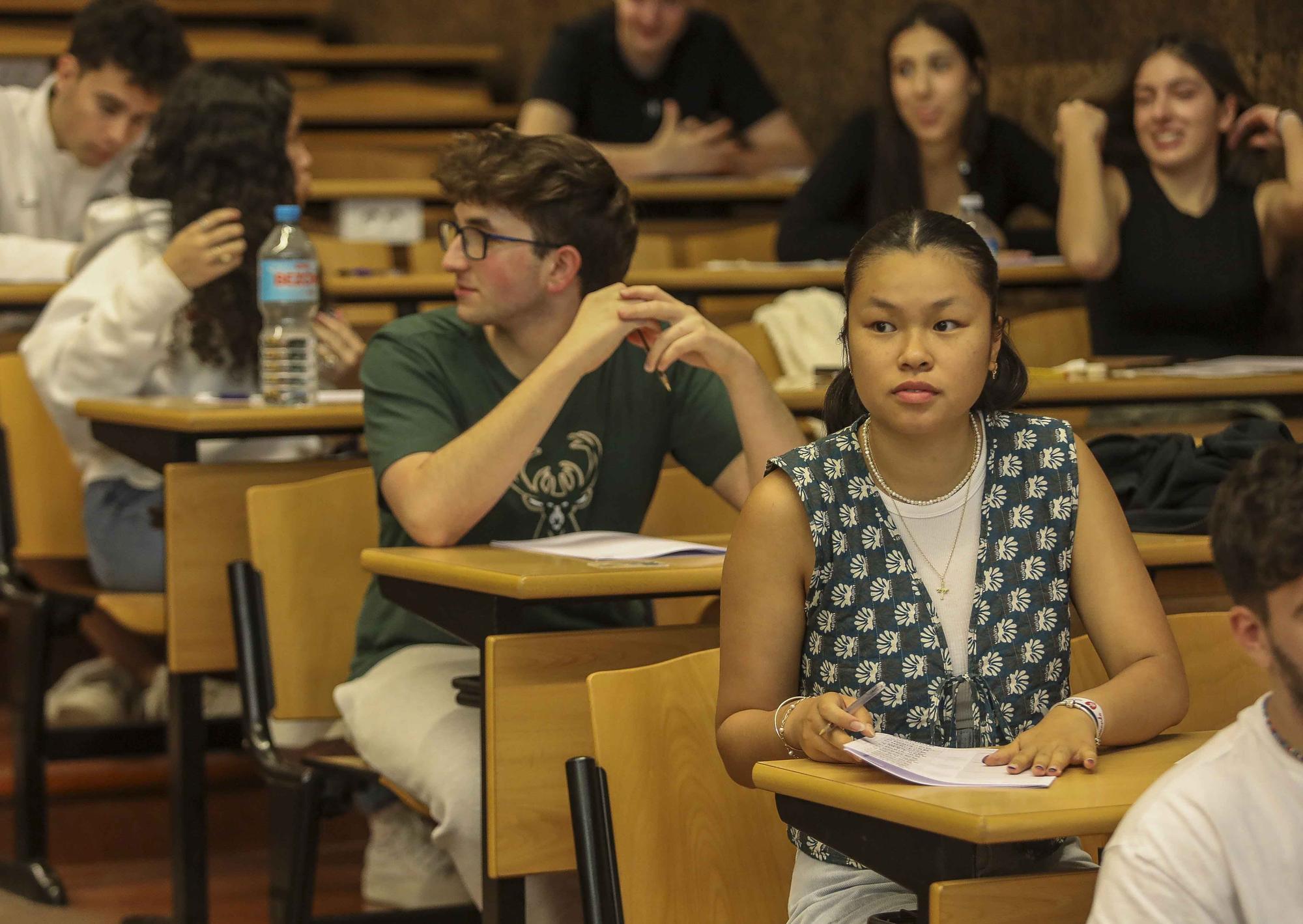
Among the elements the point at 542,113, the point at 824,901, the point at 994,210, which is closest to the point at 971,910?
the point at 824,901

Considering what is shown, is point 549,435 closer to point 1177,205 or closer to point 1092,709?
point 1092,709

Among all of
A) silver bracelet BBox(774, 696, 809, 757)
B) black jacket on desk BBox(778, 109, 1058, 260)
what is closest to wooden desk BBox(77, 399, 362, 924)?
silver bracelet BBox(774, 696, 809, 757)

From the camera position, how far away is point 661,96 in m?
5.38

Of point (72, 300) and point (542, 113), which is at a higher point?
point (542, 113)

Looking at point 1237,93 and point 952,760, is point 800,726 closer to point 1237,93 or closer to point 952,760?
point 952,760

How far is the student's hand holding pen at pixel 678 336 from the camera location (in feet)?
7.71

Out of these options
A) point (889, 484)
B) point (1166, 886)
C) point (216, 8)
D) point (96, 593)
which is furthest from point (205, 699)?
point (216, 8)

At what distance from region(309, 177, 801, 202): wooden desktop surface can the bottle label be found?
202 centimetres

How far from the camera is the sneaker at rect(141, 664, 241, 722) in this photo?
11.8 ft

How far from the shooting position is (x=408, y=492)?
93.8 inches

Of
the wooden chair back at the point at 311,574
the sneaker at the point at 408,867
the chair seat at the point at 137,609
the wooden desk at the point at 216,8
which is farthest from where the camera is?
the wooden desk at the point at 216,8

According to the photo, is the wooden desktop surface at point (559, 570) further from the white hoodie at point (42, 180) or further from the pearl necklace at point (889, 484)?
the white hoodie at point (42, 180)

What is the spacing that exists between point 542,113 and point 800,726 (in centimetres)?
374

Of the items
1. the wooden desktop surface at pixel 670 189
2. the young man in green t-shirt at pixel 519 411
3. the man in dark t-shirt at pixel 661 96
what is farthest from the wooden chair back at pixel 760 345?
the man in dark t-shirt at pixel 661 96
